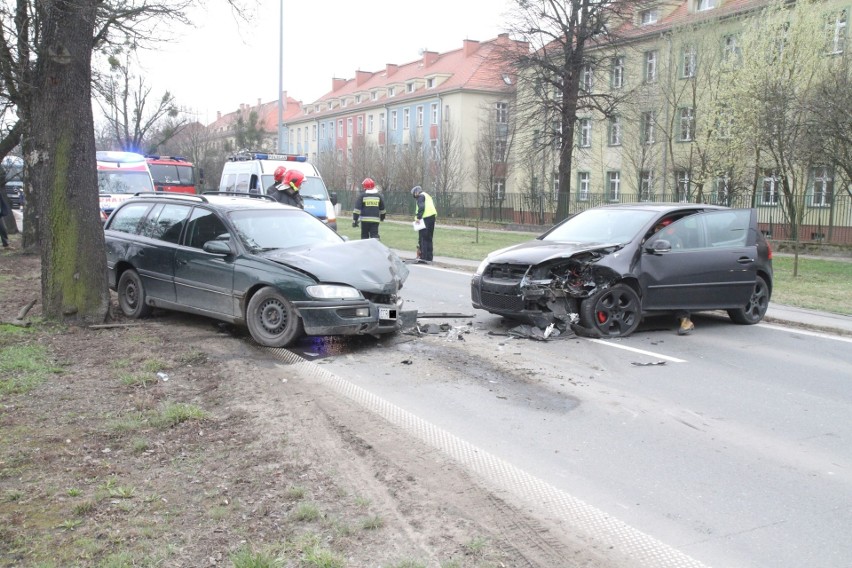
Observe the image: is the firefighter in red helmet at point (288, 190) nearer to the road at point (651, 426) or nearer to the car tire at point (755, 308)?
the road at point (651, 426)

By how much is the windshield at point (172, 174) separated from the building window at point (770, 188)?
77.3 feet

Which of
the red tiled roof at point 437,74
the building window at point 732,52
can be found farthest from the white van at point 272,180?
the red tiled roof at point 437,74

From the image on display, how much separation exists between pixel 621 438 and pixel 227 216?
5463mm

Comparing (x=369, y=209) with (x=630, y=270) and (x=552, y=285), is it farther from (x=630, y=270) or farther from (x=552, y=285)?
(x=630, y=270)

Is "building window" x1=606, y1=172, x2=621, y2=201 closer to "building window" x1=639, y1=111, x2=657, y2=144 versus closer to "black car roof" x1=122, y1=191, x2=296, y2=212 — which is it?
"building window" x1=639, y1=111, x2=657, y2=144

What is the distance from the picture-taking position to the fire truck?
1217 inches

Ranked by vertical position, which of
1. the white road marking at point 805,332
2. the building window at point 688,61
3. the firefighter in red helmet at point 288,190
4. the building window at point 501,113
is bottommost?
the white road marking at point 805,332

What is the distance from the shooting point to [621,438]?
5.54 metres

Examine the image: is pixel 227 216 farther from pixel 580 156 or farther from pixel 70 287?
pixel 580 156

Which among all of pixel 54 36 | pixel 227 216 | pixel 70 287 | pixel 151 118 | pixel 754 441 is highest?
pixel 151 118

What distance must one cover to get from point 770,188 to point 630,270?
24841 millimetres

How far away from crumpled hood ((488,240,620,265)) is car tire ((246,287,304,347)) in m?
2.84

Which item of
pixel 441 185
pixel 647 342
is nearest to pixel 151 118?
pixel 441 185

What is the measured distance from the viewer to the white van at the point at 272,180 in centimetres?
2070
